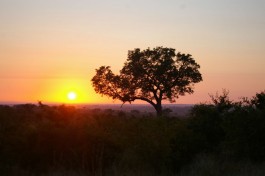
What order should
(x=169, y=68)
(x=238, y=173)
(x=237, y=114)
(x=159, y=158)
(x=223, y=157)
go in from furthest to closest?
(x=169, y=68) → (x=237, y=114) → (x=223, y=157) → (x=159, y=158) → (x=238, y=173)

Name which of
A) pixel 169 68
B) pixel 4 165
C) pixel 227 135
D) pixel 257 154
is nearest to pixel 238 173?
pixel 257 154

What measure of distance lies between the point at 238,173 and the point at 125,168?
138 inches

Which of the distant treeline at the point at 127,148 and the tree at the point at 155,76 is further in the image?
the tree at the point at 155,76

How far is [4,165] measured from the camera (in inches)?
599

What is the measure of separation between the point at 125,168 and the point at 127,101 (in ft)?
143

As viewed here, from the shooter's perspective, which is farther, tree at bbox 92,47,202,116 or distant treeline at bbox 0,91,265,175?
tree at bbox 92,47,202,116

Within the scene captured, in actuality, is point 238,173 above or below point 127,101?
below

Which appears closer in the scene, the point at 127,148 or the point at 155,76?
the point at 127,148

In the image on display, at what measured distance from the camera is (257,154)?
17.5 metres

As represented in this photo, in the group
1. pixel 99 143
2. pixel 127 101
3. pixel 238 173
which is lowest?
pixel 238 173

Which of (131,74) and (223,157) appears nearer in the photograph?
(223,157)

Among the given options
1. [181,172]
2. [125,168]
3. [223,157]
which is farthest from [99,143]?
[223,157]

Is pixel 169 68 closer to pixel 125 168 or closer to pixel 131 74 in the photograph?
pixel 131 74

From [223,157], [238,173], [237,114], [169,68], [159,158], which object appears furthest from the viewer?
[169,68]
